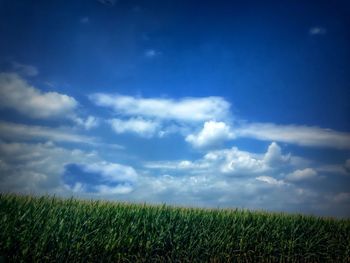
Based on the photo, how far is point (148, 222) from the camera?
973 centimetres

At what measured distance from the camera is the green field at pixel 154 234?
8219 millimetres

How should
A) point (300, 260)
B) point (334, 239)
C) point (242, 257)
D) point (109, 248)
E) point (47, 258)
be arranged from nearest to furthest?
point (47, 258) → point (109, 248) → point (242, 257) → point (300, 260) → point (334, 239)

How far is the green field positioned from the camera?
8.22 metres

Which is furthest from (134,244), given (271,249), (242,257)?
(271,249)

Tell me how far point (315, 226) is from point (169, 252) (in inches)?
197

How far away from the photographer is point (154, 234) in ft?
31.6

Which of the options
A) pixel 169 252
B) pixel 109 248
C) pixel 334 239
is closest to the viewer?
pixel 109 248

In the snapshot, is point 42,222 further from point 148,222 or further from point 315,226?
point 315,226

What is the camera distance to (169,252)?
9.69 m

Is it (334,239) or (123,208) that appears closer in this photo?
(123,208)

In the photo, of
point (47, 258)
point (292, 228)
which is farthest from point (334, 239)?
point (47, 258)

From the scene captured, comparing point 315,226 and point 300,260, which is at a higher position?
point 315,226

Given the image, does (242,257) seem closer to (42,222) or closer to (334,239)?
(334,239)

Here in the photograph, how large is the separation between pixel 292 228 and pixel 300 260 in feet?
2.80
